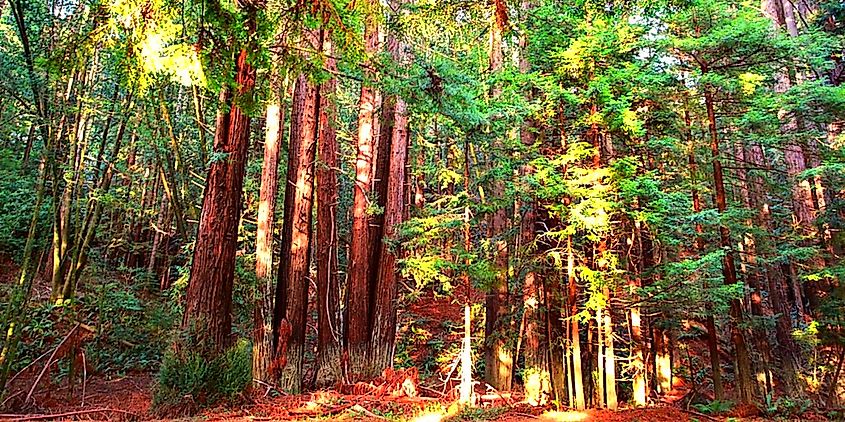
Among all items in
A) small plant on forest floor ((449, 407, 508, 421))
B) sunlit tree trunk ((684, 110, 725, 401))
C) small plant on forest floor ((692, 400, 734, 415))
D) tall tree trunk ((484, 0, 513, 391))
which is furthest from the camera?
tall tree trunk ((484, 0, 513, 391))

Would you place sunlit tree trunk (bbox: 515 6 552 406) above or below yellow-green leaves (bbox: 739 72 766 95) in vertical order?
below

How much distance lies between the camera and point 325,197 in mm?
9281

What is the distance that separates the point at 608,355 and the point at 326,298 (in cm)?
495

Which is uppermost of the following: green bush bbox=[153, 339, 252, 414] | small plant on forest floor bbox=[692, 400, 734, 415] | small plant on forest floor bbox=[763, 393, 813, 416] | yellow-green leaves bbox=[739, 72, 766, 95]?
yellow-green leaves bbox=[739, 72, 766, 95]

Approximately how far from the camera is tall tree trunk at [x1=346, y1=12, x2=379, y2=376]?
27.8 feet

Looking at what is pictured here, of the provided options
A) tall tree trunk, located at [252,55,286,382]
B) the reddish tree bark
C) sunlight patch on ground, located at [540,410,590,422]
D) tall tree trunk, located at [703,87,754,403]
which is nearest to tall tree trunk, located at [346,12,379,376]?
tall tree trunk, located at [252,55,286,382]

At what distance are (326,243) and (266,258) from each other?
1.14 meters

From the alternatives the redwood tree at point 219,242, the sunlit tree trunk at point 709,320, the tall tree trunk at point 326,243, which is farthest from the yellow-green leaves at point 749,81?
the redwood tree at point 219,242

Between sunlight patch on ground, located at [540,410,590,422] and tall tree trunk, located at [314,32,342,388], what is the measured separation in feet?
11.7

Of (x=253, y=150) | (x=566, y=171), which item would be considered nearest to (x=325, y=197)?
(x=566, y=171)

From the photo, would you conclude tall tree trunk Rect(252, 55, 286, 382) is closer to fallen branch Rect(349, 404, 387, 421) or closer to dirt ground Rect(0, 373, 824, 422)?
dirt ground Rect(0, 373, 824, 422)

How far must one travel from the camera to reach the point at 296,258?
8.48 metres

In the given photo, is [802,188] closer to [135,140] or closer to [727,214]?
[727,214]

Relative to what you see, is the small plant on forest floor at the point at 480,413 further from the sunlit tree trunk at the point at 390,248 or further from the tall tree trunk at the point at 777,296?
the tall tree trunk at the point at 777,296
